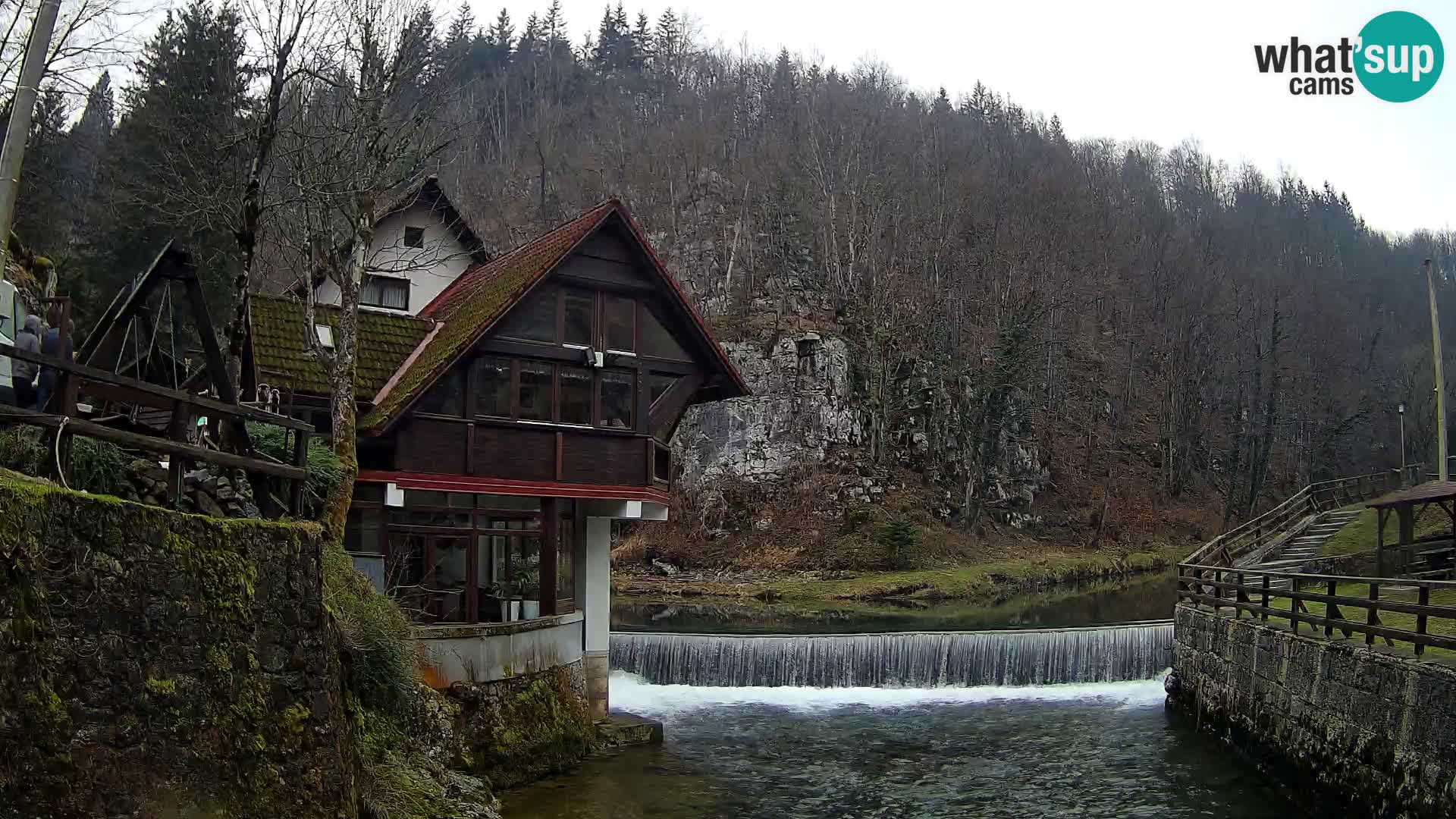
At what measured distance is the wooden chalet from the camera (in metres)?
18.4

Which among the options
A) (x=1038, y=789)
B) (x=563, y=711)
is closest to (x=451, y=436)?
(x=563, y=711)

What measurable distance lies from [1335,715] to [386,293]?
19.5 m

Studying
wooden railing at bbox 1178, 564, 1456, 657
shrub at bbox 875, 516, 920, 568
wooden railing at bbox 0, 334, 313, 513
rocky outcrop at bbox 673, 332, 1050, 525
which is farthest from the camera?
rocky outcrop at bbox 673, 332, 1050, 525

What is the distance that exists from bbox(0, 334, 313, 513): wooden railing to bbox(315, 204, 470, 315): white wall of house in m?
13.6

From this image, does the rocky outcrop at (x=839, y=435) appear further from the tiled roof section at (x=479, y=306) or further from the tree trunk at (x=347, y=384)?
the tree trunk at (x=347, y=384)

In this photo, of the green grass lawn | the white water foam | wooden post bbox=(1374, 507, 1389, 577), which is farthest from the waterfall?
wooden post bbox=(1374, 507, 1389, 577)

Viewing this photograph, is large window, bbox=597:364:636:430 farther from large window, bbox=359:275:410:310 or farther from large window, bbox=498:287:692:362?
large window, bbox=359:275:410:310

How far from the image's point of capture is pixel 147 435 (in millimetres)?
9703

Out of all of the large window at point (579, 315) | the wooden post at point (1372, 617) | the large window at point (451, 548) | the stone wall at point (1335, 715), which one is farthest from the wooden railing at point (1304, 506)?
the large window at point (451, 548)

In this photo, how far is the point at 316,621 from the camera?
947 cm

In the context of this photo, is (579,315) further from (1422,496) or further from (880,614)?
(880,614)

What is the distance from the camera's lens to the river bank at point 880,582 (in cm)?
3962

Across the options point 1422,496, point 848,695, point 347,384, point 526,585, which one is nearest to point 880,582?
point 848,695

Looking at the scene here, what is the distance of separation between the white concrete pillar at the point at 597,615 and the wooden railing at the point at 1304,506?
19.8 m
